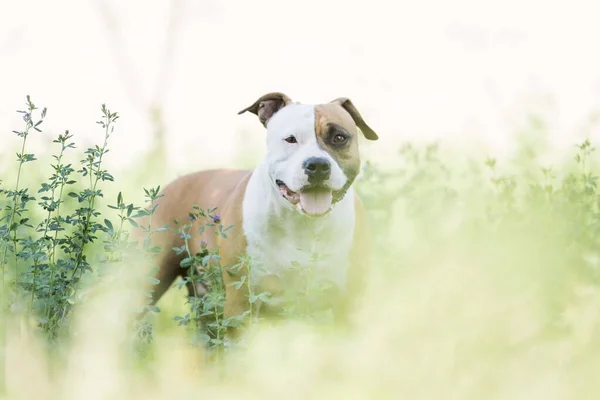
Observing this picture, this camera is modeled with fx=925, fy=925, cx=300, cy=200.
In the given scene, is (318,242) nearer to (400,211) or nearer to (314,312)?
(314,312)

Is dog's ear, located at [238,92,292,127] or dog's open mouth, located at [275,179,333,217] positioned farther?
dog's ear, located at [238,92,292,127]

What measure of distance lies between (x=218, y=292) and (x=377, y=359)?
2013mm

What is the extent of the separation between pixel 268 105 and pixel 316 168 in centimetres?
67

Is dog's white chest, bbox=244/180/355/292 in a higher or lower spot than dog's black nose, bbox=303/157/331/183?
lower

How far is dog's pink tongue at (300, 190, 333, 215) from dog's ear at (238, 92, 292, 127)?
607 mm

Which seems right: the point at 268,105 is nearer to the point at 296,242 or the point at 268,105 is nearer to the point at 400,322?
the point at 296,242

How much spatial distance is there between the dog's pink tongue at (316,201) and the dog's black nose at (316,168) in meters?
0.12

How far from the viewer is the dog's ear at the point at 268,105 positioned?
4.57 m

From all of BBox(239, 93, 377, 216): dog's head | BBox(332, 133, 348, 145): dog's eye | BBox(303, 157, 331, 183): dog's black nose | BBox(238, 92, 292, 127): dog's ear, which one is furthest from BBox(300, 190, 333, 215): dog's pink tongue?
BBox(238, 92, 292, 127): dog's ear

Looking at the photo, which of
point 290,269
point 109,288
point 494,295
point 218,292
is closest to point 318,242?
point 290,269

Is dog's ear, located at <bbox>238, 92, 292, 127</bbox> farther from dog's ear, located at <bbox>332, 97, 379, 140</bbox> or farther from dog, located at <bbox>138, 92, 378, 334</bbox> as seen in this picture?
dog's ear, located at <bbox>332, 97, 379, 140</bbox>

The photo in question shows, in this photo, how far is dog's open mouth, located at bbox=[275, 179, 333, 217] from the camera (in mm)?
4199

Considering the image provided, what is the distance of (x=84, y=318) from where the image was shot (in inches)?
133

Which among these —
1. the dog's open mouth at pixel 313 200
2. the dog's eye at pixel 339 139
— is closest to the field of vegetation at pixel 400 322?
the dog's open mouth at pixel 313 200
